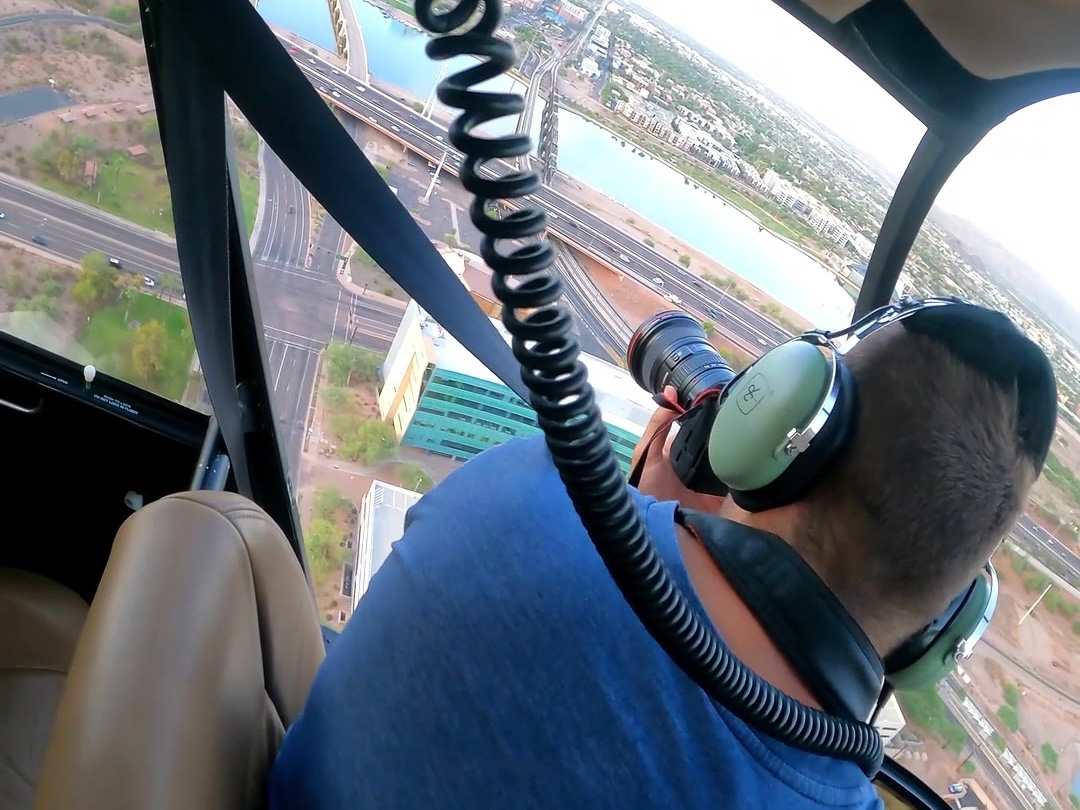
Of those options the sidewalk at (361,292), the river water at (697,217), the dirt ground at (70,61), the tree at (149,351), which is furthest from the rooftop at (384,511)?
the dirt ground at (70,61)

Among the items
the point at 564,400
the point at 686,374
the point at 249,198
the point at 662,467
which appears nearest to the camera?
the point at 564,400

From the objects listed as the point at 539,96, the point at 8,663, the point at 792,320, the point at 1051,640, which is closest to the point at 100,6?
the point at 539,96

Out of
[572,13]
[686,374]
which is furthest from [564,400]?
[572,13]

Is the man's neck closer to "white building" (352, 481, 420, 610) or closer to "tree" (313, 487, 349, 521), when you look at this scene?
"white building" (352, 481, 420, 610)

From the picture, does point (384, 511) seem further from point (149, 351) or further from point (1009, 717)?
point (1009, 717)

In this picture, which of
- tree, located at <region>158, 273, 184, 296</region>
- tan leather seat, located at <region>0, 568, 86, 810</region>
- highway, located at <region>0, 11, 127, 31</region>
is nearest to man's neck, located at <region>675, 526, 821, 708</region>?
tree, located at <region>158, 273, 184, 296</region>

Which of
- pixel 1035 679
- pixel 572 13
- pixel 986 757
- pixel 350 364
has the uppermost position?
pixel 572 13
